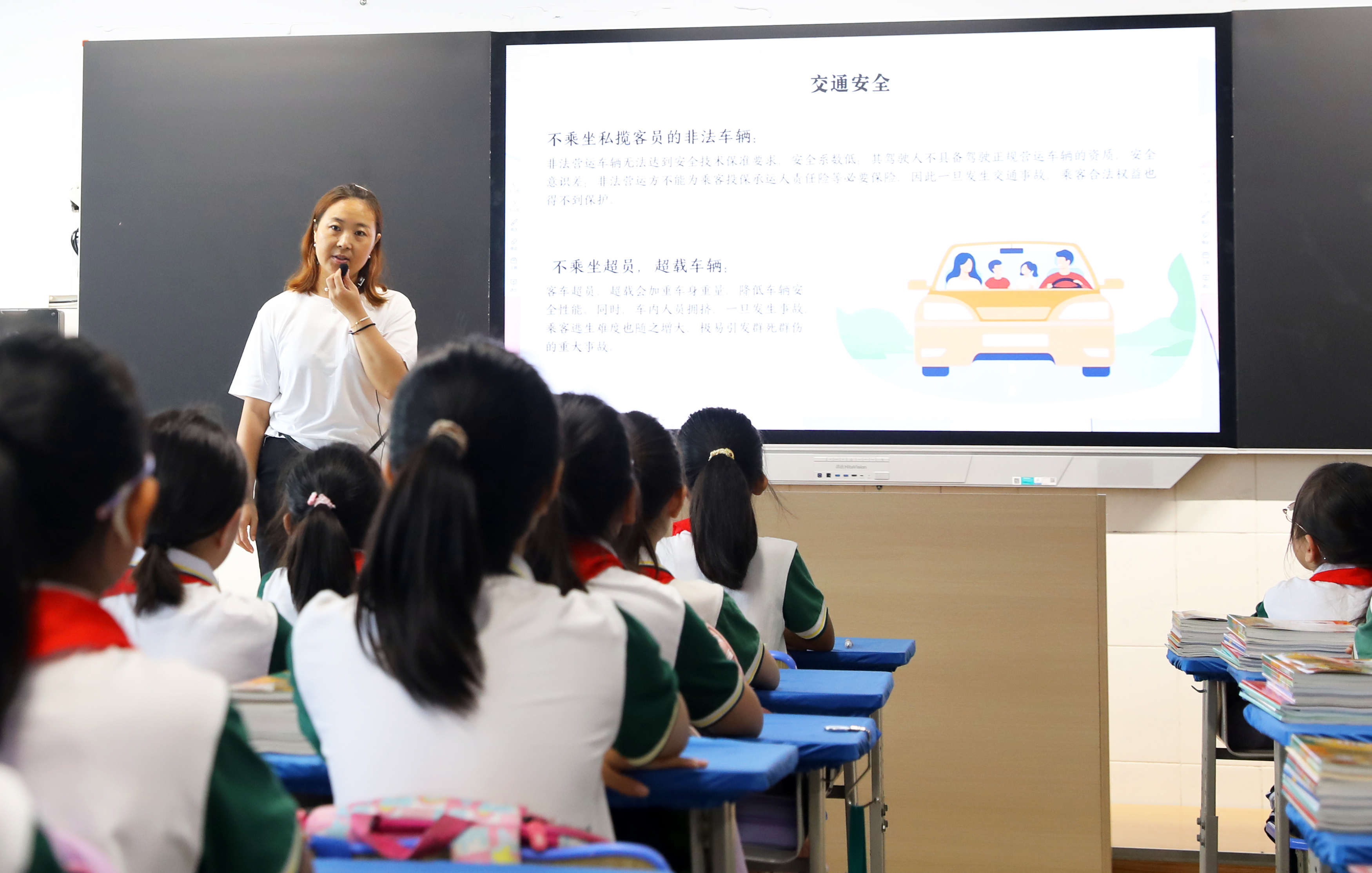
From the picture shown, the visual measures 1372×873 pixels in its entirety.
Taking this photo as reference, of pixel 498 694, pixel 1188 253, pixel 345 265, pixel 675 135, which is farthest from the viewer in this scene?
pixel 675 135

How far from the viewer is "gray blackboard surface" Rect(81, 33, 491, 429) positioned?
12.9 feet

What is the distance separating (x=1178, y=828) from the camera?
3430 millimetres

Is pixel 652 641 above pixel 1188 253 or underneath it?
underneath

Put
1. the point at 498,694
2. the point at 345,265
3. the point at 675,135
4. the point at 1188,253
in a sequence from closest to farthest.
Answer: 1. the point at 498,694
2. the point at 345,265
3. the point at 1188,253
4. the point at 675,135

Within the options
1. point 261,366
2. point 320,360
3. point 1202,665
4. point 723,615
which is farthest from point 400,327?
point 1202,665

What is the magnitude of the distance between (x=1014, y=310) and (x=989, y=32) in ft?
3.00

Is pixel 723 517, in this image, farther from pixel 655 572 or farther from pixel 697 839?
pixel 697 839

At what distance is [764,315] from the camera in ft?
12.7

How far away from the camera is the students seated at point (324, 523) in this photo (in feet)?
5.93

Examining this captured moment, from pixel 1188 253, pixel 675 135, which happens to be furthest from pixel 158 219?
pixel 1188 253

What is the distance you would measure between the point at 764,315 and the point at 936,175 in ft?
2.37

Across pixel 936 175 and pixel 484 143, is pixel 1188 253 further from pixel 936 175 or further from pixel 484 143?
pixel 484 143

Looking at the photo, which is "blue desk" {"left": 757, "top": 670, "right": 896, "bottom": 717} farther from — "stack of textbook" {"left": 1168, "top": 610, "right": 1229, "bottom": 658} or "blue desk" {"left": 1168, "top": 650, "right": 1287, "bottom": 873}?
"blue desk" {"left": 1168, "top": 650, "right": 1287, "bottom": 873}

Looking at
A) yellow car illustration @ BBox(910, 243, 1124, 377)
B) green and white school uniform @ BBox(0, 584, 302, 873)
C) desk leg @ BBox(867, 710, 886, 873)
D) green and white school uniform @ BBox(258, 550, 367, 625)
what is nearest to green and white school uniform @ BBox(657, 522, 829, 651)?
desk leg @ BBox(867, 710, 886, 873)
